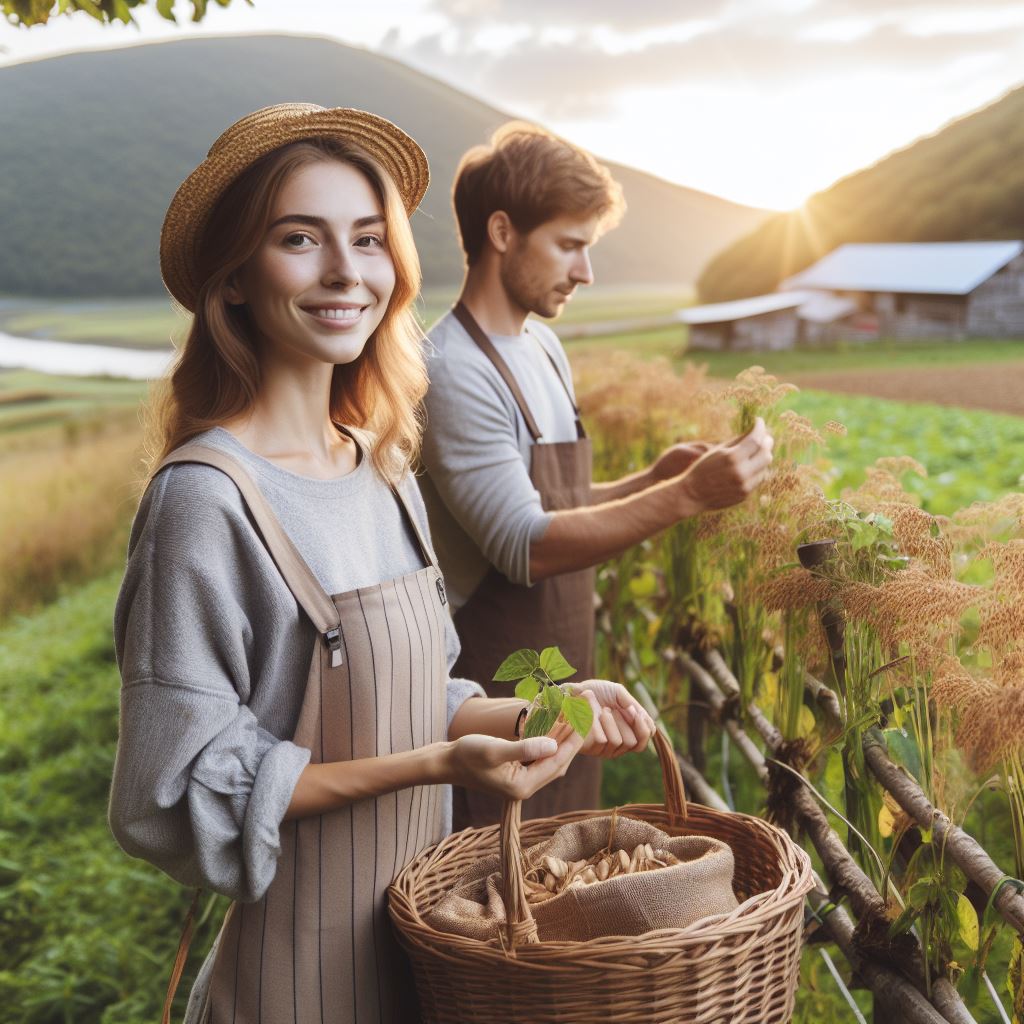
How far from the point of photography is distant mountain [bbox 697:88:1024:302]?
25.7 feet

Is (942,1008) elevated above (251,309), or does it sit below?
below

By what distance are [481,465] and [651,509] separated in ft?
1.17

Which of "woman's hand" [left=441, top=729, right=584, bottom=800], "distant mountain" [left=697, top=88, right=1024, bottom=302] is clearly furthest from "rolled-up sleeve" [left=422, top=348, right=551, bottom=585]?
"distant mountain" [left=697, top=88, right=1024, bottom=302]

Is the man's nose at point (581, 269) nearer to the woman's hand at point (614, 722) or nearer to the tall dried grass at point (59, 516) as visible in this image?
the woman's hand at point (614, 722)

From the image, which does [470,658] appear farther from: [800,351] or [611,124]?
[611,124]

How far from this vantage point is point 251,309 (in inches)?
56.2

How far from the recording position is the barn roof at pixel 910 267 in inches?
293

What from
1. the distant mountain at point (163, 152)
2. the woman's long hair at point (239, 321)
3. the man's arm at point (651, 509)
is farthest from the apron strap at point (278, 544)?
the distant mountain at point (163, 152)

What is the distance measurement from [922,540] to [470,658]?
1.22 metres

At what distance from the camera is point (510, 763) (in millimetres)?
1140

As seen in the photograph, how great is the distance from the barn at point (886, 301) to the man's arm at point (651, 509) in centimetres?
563

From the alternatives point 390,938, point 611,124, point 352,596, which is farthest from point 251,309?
point 611,124

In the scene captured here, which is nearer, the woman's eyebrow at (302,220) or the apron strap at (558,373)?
the woman's eyebrow at (302,220)

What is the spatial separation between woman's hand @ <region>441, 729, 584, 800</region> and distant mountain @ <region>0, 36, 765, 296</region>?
13.2 metres
